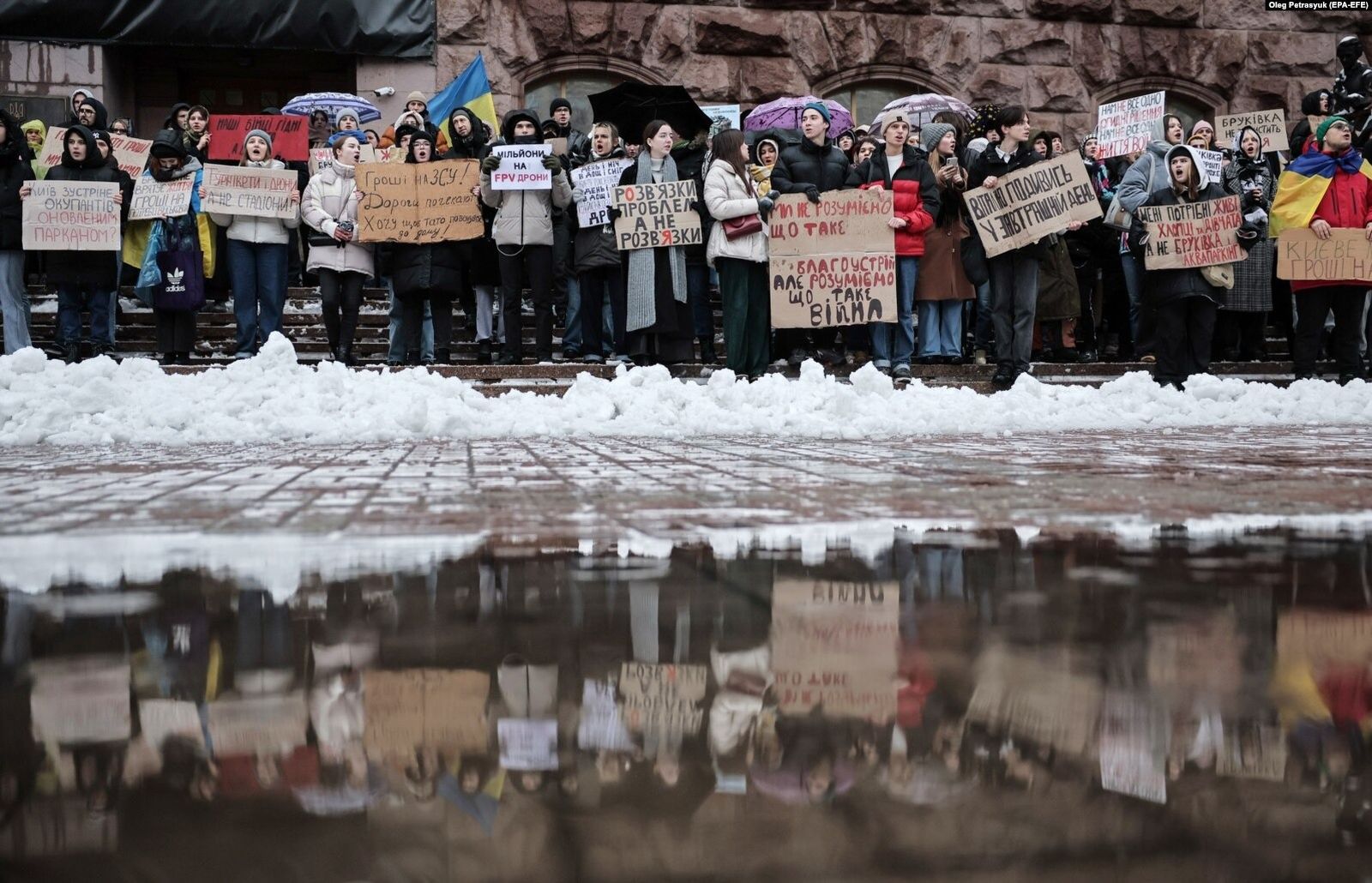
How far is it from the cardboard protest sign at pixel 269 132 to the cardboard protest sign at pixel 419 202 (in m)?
3.68

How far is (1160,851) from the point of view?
1.01 m

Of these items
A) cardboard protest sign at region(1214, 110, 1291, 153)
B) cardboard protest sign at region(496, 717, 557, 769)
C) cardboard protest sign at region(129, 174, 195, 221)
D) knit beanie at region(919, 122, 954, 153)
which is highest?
cardboard protest sign at region(1214, 110, 1291, 153)

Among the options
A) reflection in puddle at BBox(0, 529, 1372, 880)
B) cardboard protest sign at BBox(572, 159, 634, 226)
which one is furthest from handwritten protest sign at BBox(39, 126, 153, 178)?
reflection in puddle at BBox(0, 529, 1372, 880)

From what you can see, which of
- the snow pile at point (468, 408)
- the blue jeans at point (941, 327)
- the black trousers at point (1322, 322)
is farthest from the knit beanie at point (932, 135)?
the snow pile at point (468, 408)

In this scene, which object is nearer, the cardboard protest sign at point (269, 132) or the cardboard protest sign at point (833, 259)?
the cardboard protest sign at point (833, 259)

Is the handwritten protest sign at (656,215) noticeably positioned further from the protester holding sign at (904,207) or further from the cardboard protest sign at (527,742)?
the cardboard protest sign at (527,742)

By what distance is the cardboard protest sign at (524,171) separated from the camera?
10609 mm

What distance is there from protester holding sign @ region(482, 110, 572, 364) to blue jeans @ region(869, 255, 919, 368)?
103 inches

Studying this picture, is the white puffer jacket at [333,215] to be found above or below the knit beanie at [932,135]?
below

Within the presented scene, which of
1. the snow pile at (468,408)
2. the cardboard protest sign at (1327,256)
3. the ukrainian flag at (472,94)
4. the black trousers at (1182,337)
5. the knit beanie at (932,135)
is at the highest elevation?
the ukrainian flag at (472,94)

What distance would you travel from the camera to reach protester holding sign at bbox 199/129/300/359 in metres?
10.7

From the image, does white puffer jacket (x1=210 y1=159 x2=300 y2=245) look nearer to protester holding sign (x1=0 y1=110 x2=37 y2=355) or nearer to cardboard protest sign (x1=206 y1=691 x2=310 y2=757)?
protester holding sign (x1=0 y1=110 x2=37 y2=355)

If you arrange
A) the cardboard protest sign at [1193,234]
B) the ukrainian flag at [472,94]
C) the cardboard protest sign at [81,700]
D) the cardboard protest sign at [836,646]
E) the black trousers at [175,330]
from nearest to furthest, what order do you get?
the cardboard protest sign at [81,700], the cardboard protest sign at [836,646], the cardboard protest sign at [1193,234], the black trousers at [175,330], the ukrainian flag at [472,94]

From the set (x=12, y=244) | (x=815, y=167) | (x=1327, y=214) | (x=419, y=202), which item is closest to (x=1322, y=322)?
(x=1327, y=214)
